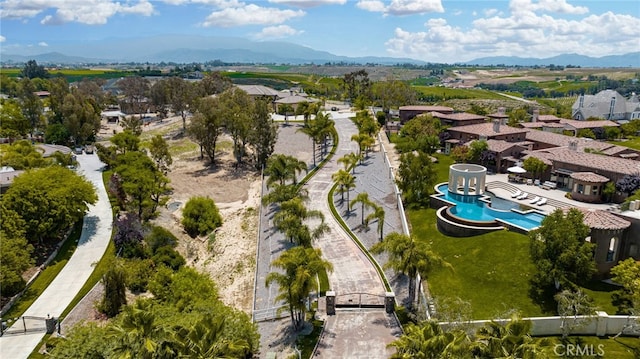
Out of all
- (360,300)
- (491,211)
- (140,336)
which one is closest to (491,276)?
(360,300)

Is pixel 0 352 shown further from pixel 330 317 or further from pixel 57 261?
pixel 330 317

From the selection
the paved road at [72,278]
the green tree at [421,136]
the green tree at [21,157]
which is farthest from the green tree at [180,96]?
the green tree at [421,136]

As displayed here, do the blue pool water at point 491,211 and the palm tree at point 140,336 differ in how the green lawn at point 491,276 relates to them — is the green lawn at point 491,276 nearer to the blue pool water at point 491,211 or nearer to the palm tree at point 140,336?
the blue pool water at point 491,211

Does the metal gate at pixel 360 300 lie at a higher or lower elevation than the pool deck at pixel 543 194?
lower

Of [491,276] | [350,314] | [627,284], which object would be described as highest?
[627,284]

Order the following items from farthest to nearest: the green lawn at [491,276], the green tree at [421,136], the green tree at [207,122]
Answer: the green tree at [207,122]
the green tree at [421,136]
the green lawn at [491,276]

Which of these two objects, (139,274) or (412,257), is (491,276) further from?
(139,274)

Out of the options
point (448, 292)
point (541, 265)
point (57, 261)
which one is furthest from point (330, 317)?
point (57, 261)
